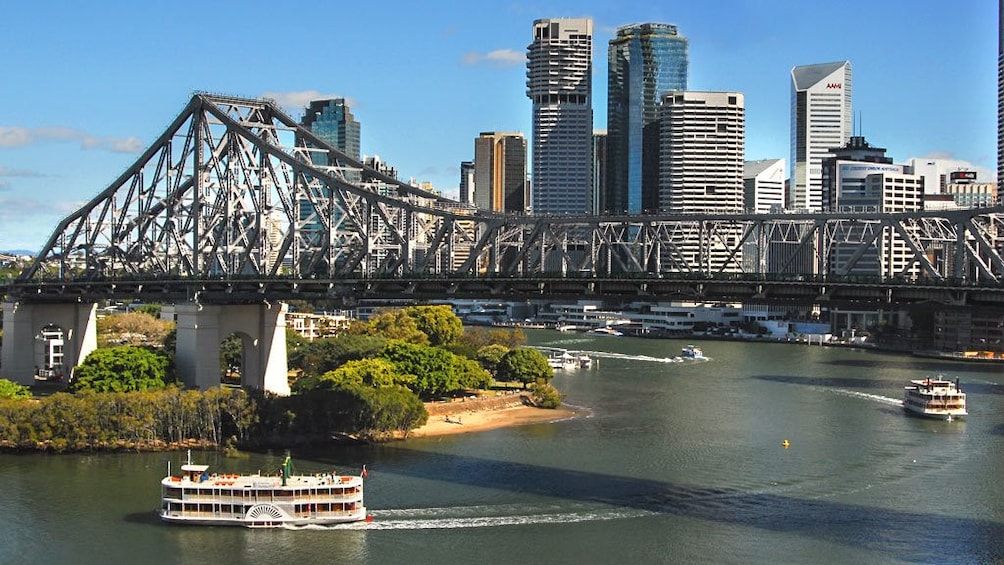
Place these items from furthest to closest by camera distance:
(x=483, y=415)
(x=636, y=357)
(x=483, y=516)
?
(x=636, y=357) < (x=483, y=415) < (x=483, y=516)

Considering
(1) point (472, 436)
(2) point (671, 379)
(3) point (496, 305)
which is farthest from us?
(3) point (496, 305)

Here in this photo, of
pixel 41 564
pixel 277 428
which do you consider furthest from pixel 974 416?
pixel 41 564

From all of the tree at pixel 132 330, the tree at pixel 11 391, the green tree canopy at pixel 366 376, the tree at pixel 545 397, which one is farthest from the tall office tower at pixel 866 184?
the tree at pixel 11 391

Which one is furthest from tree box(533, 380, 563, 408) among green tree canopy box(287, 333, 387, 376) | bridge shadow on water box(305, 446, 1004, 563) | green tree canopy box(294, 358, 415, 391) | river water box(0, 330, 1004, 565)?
bridge shadow on water box(305, 446, 1004, 563)

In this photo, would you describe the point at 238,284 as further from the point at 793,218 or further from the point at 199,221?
the point at 793,218

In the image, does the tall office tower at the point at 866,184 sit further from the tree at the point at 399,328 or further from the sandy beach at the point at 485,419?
the sandy beach at the point at 485,419

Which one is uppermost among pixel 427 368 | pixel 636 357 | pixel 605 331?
pixel 605 331

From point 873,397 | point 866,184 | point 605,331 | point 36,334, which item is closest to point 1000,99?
point 866,184

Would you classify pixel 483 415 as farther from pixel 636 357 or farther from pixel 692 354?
pixel 692 354
